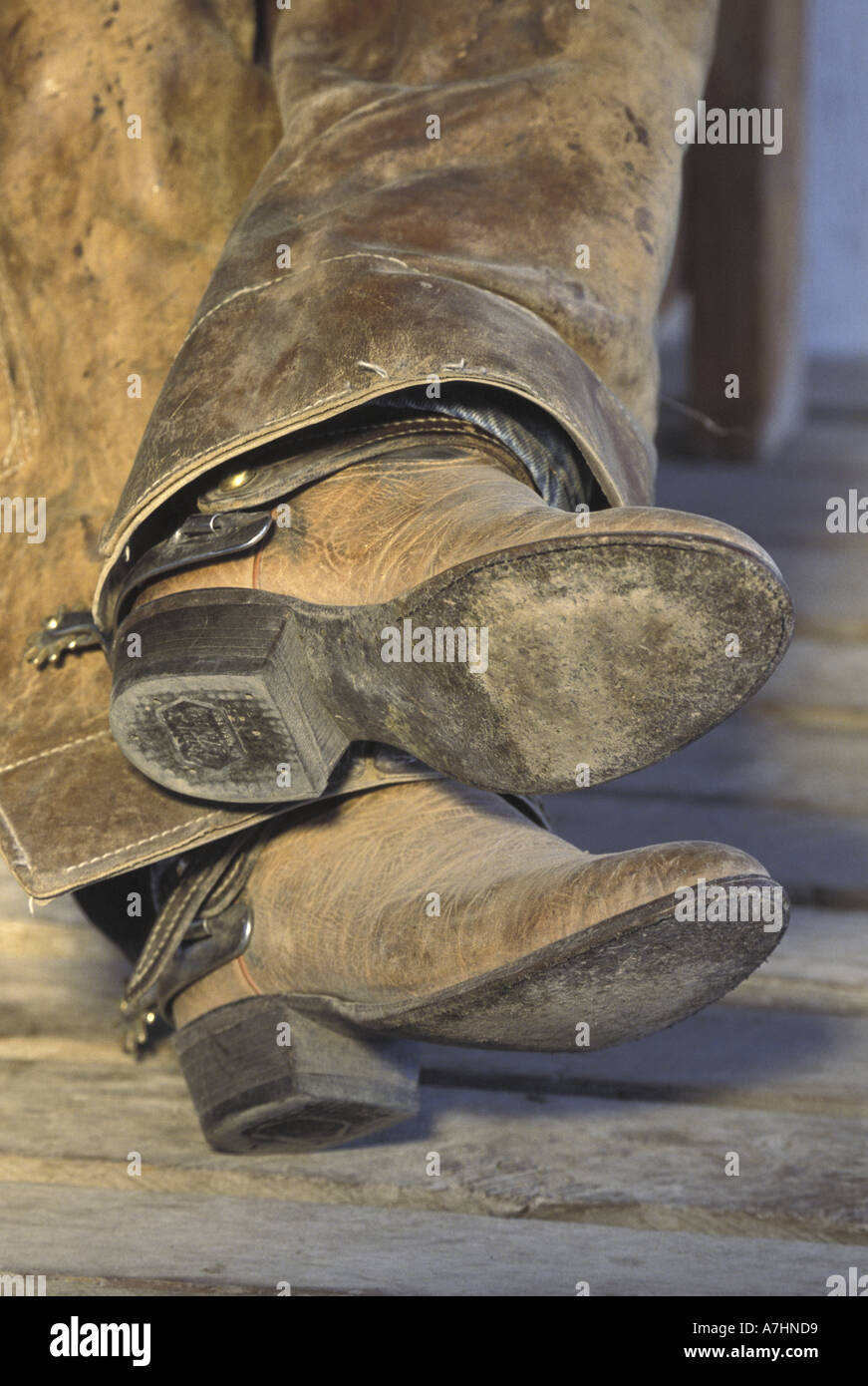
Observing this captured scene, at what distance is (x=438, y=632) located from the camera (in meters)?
0.73

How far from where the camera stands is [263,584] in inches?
32.8

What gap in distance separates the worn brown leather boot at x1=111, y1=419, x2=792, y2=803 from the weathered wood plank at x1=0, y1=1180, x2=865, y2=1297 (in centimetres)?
22

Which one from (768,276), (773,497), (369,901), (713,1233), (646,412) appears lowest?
(713,1233)

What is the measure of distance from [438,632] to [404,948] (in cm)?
19

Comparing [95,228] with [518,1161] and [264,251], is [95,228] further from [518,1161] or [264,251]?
[518,1161]

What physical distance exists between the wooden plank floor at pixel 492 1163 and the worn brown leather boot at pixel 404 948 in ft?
0.17

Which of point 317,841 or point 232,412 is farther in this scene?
point 317,841

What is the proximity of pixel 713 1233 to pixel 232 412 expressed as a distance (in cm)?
48

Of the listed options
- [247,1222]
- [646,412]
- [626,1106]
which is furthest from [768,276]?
[247,1222]

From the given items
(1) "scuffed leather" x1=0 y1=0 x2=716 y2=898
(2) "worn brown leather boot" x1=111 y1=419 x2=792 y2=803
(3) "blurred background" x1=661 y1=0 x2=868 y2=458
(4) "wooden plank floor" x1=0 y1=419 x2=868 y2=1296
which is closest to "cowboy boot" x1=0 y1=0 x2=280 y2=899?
(1) "scuffed leather" x1=0 y1=0 x2=716 y2=898

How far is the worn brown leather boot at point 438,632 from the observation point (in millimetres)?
667

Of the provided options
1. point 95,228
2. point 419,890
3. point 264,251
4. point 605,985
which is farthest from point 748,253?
point 605,985

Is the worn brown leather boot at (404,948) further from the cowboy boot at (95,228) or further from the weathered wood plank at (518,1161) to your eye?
the cowboy boot at (95,228)

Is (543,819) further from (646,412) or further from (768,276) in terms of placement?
(768,276)
